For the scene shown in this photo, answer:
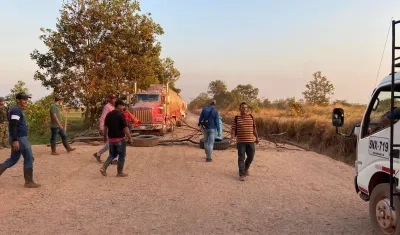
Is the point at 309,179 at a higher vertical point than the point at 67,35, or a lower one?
lower

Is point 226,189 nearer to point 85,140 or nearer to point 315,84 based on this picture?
point 85,140

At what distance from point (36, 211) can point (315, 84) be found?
1876 inches

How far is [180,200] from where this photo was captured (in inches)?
262

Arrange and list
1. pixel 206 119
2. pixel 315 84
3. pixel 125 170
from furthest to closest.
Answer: pixel 315 84 → pixel 206 119 → pixel 125 170

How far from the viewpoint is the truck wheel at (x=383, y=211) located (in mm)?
4215

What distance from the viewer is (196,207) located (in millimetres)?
6219

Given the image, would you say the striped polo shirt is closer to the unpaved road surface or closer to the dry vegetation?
the unpaved road surface

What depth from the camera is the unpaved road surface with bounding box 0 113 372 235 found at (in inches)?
205

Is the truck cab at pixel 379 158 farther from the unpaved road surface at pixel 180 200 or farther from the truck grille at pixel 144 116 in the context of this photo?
the truck grille at pixel 144 116

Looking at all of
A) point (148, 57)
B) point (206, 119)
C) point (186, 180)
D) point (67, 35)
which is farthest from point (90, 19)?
point (186, 180)

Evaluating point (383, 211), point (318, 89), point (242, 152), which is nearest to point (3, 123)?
point (242, 152)

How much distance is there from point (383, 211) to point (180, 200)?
3.50 m

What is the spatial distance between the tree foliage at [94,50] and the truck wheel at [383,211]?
2225cm

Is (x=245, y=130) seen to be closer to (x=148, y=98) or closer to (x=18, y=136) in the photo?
(x=18, y=136)
